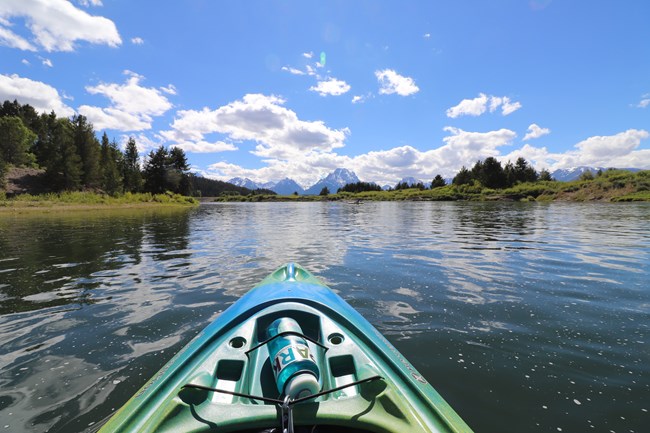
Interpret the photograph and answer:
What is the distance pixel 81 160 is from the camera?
58750 millimetres

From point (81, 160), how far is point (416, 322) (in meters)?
71.5

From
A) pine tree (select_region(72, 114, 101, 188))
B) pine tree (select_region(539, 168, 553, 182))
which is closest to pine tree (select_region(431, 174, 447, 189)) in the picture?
pine tree (select_region(539, 168, 553, 182))

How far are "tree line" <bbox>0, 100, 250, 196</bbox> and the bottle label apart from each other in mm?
59093

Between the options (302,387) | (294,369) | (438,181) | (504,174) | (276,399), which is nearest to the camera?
(276,399)

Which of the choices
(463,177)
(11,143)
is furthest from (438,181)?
(11,143)

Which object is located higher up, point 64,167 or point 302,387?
point 64,167

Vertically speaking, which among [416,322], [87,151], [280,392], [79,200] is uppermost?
[87,151]

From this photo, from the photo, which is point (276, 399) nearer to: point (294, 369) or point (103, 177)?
point (294, 369)

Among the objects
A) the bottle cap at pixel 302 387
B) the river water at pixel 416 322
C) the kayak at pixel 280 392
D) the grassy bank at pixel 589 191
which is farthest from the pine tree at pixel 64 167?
the grassy bank at pixel 589 191

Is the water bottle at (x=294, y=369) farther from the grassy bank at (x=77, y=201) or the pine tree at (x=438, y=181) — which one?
the pine tree at (x=438, y=181)

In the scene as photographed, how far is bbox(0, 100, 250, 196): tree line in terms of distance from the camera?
53688 mm

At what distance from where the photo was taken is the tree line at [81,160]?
5369 cm

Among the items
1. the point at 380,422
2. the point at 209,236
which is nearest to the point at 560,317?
the point at 380,422

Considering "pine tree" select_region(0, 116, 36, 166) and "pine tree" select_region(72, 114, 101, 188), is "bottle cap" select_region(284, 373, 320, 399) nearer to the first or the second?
"pine tree" select_region(72, 114, 101, 188)
